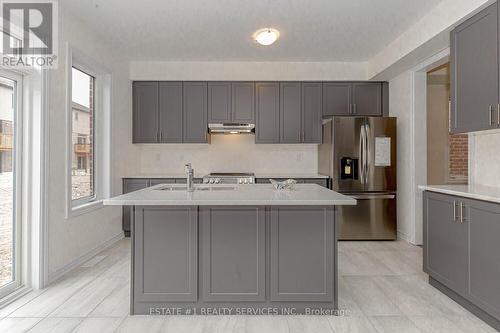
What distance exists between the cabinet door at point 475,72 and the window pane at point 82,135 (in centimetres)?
381

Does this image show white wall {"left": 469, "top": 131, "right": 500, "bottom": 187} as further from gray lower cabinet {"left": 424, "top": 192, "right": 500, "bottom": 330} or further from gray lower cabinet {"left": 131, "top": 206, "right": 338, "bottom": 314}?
gray lower cabinet {"left": 131, "top": 206, "right": 338, "bottom": 314}

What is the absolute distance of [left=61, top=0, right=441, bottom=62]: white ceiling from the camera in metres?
3.12

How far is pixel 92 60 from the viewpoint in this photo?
12.5 ft

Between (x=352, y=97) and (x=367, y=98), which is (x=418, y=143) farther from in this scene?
(x=352, y=97)

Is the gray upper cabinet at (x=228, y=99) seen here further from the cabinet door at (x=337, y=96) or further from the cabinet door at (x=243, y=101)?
the cabinet door at (x=337, y=96)

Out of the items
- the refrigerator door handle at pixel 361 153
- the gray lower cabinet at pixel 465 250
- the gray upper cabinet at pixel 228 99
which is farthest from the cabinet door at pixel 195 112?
the gray lower cabinet at pixel 465 250

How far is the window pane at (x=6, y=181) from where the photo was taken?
2.69m

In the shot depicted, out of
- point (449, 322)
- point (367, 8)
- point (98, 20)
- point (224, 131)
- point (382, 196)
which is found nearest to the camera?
point (449, 322)

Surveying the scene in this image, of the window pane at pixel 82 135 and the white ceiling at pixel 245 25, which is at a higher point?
the white ceiling at pixel 245 25

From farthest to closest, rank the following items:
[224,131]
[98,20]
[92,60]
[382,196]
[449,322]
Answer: [224,131] < [382,196] < [92,60] < [98,20] < [449,322]

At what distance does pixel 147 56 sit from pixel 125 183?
1889 millimetres

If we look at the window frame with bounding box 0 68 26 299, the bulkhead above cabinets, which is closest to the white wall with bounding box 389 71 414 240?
the bulkhead above cabinets

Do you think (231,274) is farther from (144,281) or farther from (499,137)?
(499,137)

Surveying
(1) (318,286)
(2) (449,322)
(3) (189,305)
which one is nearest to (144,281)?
(3) (189,305)
